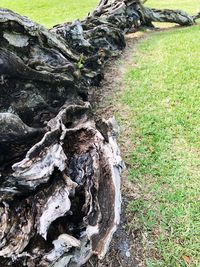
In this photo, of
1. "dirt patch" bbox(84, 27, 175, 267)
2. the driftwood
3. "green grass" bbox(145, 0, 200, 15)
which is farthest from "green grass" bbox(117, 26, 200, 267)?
"green grass" bbox(145, 0, 200, 15)

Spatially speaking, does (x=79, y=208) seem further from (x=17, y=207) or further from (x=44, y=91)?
(x=44, y=91)

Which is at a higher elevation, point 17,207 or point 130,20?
point 17,207

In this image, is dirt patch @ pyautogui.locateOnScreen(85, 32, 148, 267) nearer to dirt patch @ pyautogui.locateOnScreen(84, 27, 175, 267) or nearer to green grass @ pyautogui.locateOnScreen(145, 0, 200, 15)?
dirt patch @ pyautogui.locateOnScreen(84, 27, 175, 267)

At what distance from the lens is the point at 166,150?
15.5ft

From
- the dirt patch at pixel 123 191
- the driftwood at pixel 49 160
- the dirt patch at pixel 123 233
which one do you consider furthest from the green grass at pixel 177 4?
the driftwood at pixel 49 160

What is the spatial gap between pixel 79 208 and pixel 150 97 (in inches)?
129

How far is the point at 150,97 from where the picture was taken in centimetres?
604

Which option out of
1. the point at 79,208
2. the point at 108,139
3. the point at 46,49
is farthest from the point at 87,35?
the point at 79,208

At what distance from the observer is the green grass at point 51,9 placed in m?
12.7

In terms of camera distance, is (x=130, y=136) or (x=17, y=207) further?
(x=130, y=136)

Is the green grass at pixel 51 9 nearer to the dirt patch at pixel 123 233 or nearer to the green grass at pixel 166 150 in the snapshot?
the green grass at pixel 166 150

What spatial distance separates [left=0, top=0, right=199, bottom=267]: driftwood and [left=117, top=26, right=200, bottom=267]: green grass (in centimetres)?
75

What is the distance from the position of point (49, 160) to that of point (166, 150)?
76.9 inches

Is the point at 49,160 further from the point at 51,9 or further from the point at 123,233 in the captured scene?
the point at 51,9
